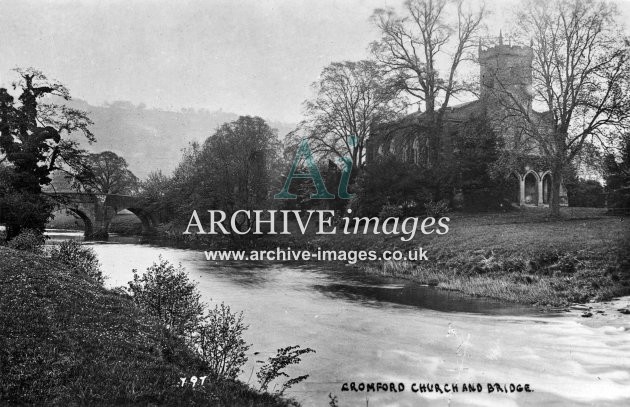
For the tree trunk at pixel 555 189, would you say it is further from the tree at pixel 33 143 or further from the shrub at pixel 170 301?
the tree at pixel 33 143

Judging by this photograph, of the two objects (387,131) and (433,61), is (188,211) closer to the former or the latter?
(387,131)

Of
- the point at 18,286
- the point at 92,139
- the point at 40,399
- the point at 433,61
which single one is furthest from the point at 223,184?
the point at 40,399

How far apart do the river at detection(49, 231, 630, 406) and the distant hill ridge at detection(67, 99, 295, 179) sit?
1910 centimetres

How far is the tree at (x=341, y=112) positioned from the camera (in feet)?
130

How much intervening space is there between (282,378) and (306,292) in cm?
903

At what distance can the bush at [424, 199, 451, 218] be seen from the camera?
27.3m

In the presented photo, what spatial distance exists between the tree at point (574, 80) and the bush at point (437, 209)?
576cm

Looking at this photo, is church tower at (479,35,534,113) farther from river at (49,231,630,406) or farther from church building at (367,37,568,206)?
river at (49,231,630,406)

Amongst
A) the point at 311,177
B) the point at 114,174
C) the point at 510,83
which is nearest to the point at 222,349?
the point at 510,83

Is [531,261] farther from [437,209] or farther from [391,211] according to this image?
[391,211]

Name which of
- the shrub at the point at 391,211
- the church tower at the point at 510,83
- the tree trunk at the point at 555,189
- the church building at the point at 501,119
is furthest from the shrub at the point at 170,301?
the church tower at the point at 510,83

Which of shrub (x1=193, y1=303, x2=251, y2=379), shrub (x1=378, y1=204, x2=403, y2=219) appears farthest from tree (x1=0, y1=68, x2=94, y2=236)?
shrub (x1=378, y1=204, x2=403, y2=219)

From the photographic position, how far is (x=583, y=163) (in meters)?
24.8

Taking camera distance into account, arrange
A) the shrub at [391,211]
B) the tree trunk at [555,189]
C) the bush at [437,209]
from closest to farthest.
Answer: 1. the tree trunk at [555,189]
2. the bush at [437,209]
3. the shrub at [391,211]
